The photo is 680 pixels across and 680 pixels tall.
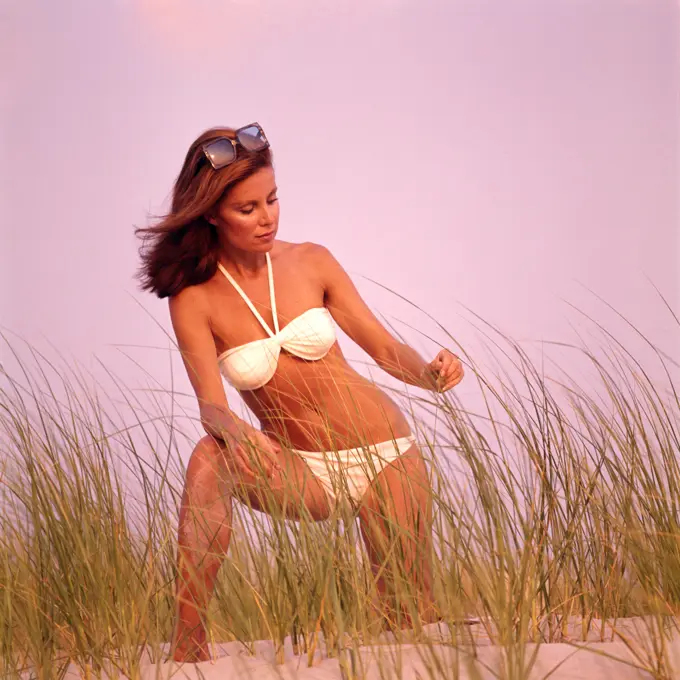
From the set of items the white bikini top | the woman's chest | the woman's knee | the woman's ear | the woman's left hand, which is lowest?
the woman's knee

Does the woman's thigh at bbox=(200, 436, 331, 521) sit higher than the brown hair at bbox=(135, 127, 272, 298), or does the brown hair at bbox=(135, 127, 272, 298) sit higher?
the brown hair at bbox=(135, 127, 272, 298)

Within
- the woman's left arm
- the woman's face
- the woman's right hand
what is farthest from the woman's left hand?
the woman's face

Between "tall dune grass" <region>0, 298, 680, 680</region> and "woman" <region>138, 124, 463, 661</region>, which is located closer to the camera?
"tall dune grass" <region>0, 298, 680, 680</region>

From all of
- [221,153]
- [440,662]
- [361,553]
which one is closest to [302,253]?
[221,153]

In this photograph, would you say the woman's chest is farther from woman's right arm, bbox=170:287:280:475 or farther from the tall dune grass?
the tall dune grass

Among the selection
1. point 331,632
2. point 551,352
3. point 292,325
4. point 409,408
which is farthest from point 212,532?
point 551,352

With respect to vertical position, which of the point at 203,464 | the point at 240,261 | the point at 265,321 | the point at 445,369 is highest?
the point at 240,261

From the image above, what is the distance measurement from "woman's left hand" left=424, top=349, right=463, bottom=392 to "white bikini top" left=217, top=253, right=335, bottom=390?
45 cm

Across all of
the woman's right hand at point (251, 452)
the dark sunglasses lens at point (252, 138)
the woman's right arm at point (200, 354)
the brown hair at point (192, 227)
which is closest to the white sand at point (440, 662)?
the woman's right hand at point (251, 452)

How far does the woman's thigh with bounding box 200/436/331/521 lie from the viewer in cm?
216

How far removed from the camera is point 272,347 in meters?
2.80

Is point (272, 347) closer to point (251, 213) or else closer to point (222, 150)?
point (251, 213)

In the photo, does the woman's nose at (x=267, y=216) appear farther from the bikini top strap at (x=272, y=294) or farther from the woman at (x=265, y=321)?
the bikini top strap at (x=272, y=294)

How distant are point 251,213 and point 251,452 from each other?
2.67ft
